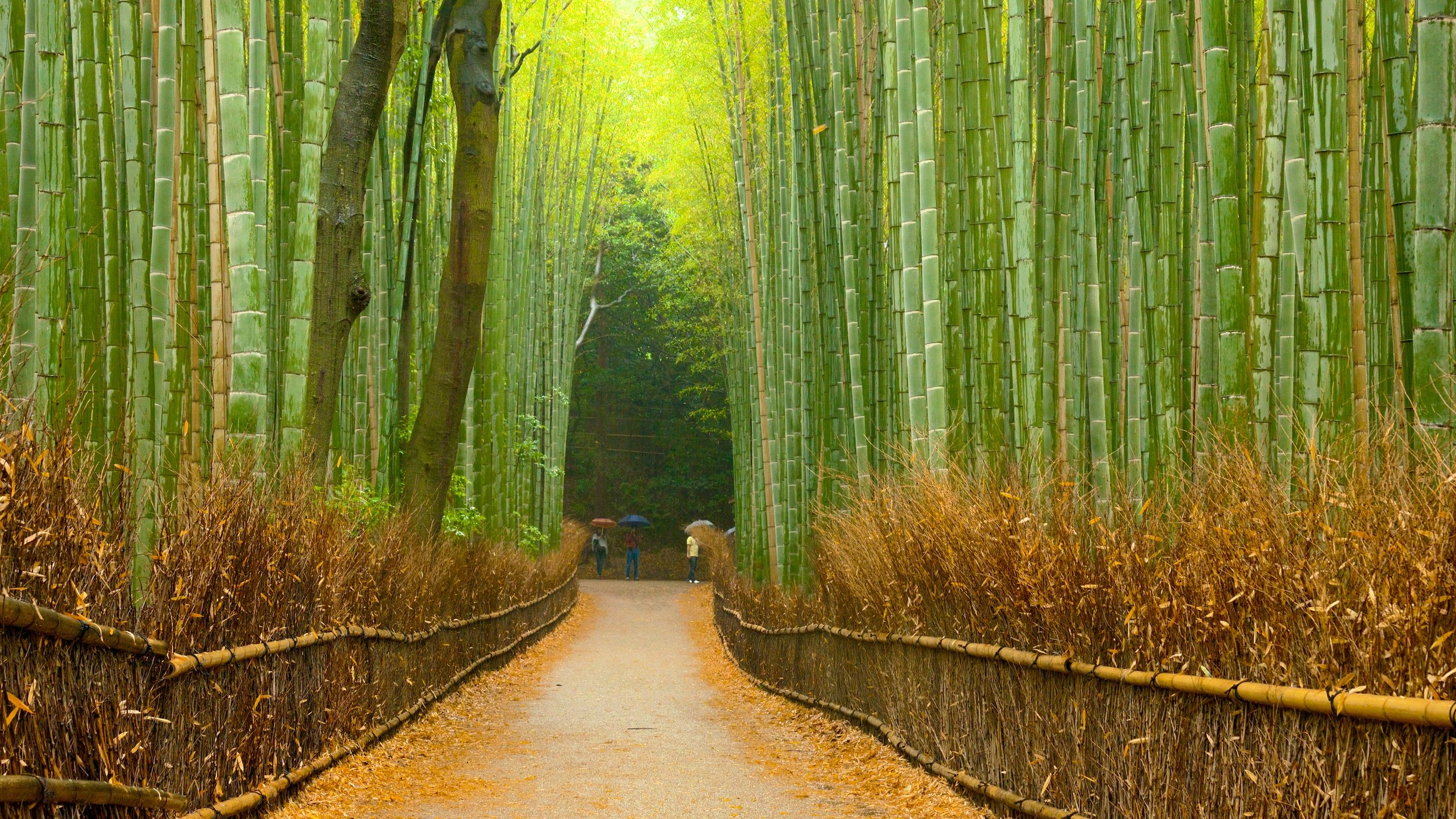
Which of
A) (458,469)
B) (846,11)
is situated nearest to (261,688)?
(846,11)

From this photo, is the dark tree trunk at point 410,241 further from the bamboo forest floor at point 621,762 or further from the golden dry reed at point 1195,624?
the golden dry reed at point 1195,624

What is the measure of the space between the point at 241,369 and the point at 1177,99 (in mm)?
3019

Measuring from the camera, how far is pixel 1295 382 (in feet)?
11.1

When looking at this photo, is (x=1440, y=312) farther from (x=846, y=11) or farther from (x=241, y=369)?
(x=846, y=11)

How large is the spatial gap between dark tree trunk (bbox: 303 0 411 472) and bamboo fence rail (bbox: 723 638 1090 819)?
7.80 ft

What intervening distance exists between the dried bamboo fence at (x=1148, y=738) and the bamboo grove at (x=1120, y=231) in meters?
0.58

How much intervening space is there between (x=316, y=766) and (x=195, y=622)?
3.48 ft

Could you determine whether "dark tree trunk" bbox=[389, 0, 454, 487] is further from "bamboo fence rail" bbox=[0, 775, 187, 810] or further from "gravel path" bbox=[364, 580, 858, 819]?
"bamboo fence rail" bbox=[0, 775, 187, 810]

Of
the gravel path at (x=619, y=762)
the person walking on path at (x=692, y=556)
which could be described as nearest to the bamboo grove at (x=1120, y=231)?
the gravel path at (x=619, y=762)

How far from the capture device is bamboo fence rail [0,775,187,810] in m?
2.13

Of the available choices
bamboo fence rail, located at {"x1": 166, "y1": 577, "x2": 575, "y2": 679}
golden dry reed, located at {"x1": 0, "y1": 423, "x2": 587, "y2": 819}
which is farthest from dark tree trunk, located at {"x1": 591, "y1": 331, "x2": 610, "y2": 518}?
golden dry reed, located at {"x1": 0, "y1": 423, "x2": 587, "y2": 819}

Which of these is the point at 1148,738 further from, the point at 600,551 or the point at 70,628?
the point at 600,551

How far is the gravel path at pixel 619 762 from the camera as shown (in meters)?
4.02

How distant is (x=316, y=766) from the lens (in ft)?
13.4
